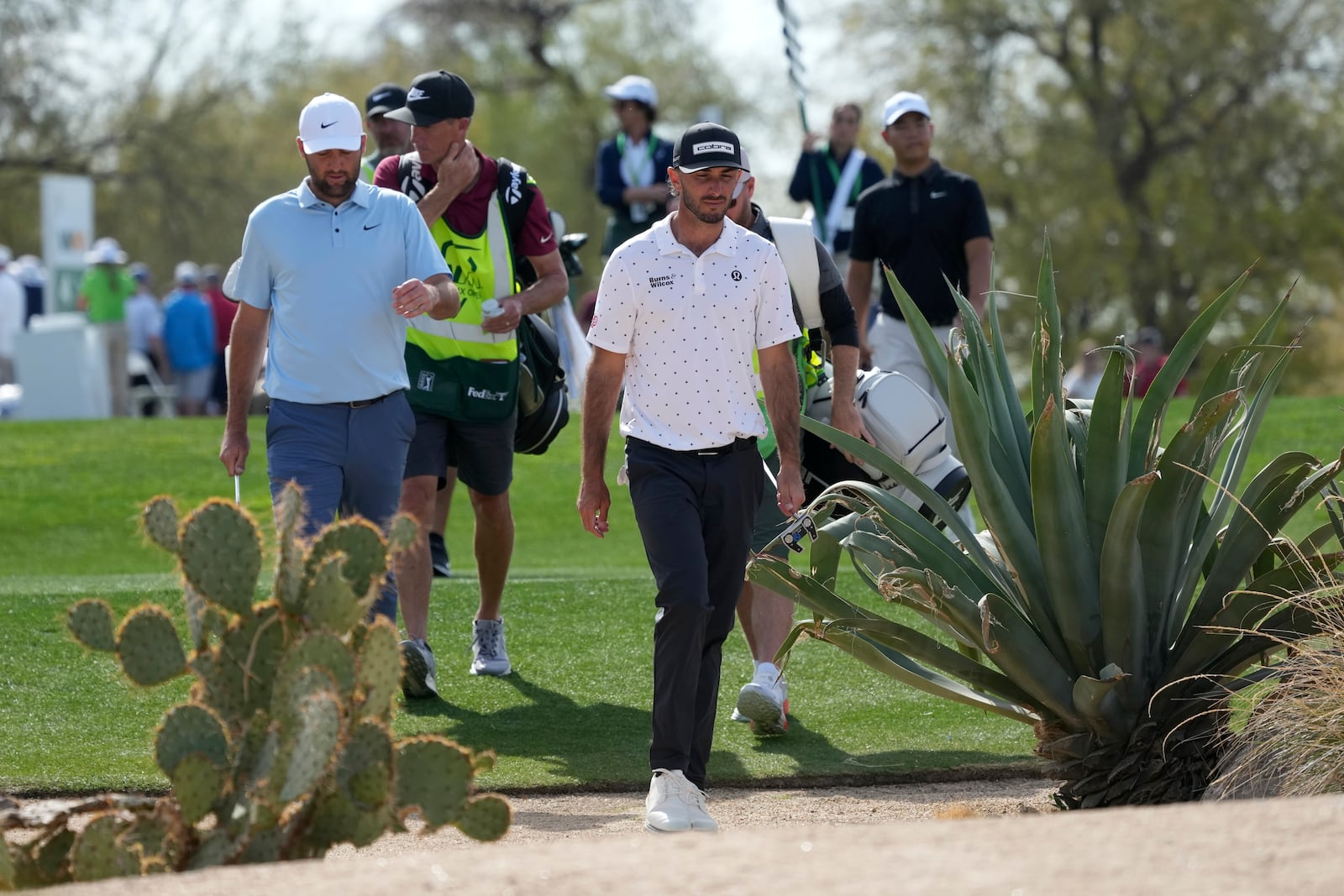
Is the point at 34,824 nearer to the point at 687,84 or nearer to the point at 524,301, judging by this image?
the point at 524,301

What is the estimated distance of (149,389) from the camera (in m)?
22.3

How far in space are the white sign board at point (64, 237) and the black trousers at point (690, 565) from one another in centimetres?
2202

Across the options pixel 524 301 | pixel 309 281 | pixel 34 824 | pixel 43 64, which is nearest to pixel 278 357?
pixel 309 281

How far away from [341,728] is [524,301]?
3.51 metres

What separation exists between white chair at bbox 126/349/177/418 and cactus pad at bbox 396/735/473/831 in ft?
→ 59.5

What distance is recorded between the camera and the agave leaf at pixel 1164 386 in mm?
5500

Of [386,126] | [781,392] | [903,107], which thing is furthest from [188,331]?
[781,392]

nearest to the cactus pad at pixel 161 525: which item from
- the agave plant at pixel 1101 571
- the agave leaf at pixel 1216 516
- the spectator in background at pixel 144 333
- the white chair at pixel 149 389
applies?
the agave plant at pixel 1101 571

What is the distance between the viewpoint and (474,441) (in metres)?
7.66

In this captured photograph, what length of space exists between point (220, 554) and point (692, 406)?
185 cm

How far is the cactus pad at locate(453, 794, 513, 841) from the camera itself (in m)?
4.28

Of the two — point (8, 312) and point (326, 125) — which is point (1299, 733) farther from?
point (8, 312)

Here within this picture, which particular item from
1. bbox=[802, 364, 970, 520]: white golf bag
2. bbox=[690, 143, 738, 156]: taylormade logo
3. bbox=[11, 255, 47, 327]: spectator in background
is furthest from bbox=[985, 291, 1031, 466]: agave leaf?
bbox=[11, 255, 47, 327]: spectator in background

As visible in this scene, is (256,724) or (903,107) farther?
(903,107)
